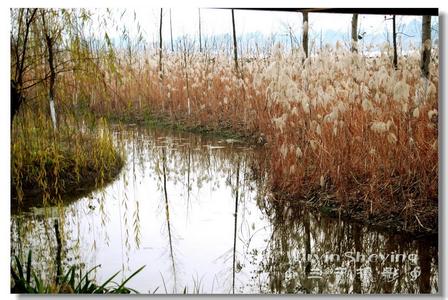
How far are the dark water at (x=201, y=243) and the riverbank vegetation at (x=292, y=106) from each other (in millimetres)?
134

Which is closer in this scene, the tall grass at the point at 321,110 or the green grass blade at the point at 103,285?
the green grass blade at the point at 103,285

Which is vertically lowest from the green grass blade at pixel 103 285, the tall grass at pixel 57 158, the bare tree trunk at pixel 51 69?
the green grass blade at pixel 103 285

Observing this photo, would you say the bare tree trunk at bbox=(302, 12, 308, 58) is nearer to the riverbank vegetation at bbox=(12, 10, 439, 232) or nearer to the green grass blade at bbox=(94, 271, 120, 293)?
the riverbank vegetation at bbox=(12, 10, 439, 232)

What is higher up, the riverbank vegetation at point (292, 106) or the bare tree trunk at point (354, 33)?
the bare tree trunk at point (354, 33)

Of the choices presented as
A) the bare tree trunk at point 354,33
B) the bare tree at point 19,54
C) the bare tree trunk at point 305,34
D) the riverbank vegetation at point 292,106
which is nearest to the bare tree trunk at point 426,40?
the riverbank vegetation at point 292,106

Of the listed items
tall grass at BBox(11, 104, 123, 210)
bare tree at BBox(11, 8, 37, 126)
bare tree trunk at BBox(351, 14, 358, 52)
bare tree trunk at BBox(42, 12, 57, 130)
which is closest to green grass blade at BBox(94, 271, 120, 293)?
tall grass at BBox(11, 104, 123, 210)

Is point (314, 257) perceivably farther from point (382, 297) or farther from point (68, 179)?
point (68, 179)

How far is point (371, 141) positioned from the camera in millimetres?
3033

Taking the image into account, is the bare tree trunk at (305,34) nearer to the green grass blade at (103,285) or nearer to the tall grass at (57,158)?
the tall grass at (57,158)

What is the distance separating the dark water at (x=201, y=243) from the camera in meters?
2.88

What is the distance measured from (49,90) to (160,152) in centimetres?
56

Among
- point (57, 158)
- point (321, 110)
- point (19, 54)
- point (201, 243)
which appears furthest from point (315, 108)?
point (19, 54)

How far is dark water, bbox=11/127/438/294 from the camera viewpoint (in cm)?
288

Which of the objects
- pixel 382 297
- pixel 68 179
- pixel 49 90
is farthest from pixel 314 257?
pixel 49 90
